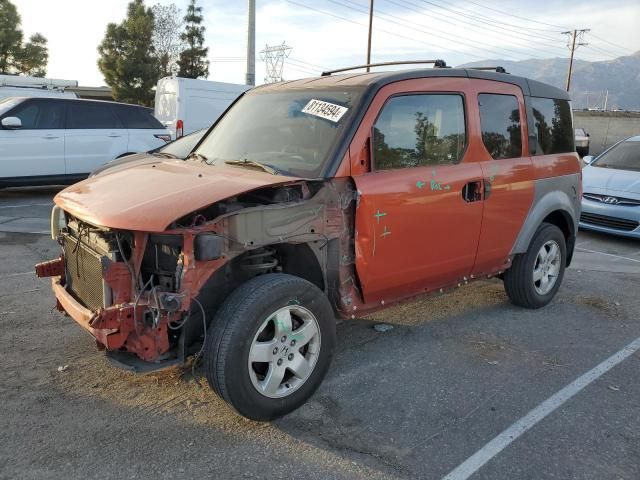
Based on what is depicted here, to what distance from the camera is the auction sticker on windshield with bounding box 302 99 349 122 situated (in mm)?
3569

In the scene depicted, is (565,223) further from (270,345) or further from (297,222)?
(270,345)

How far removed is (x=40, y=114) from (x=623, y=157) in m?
10.7

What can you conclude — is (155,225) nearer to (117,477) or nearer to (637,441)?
(117,477)

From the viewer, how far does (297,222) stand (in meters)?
3.17

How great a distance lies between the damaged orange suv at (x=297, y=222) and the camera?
2.86 metres

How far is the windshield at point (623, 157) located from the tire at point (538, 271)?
4.91 meters

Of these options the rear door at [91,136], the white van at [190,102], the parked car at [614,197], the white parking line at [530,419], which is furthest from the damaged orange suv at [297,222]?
the white van at [190,102]

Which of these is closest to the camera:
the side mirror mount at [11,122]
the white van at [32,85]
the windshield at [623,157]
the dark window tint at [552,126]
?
the dark window tint at [552,126]

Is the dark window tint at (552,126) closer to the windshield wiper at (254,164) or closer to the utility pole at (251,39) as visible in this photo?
the windshield wiper at (254,164)

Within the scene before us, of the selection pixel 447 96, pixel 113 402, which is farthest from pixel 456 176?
pixel 113 402

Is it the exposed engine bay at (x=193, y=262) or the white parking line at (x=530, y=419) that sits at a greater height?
the exposed engine bay at (x=193, y=262)

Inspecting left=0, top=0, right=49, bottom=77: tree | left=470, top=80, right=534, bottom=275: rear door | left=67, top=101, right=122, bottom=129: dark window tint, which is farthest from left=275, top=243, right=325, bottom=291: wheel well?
→ left=0, top=0, right=49, bottom=77: tree

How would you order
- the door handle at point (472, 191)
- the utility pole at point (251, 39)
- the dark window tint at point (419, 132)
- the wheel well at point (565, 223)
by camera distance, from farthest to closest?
1. the utility pole at point (251, 39)
2. the wheel well at point (565, 223)
3. the door handle at point (472, 191)
4. the dark window tint at point (419, 132)

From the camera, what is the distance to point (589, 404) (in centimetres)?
341
